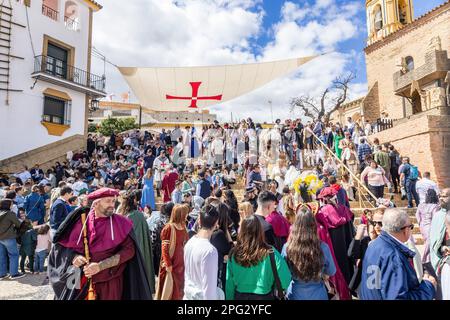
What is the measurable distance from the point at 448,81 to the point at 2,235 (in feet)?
71.5

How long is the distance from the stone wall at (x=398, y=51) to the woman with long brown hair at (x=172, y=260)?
2324 centimetres

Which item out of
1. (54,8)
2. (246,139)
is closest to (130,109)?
(54,8)

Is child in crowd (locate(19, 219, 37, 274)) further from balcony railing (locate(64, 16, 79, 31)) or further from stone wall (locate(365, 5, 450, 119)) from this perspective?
stone wall (locate(365, 5, 450, 119))

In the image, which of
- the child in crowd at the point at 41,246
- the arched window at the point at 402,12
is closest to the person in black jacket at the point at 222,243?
the child in crowd at the point at 41,246

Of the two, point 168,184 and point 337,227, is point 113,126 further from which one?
point 337,227

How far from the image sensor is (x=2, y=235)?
5754 mm

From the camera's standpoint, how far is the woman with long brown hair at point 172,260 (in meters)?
3.52

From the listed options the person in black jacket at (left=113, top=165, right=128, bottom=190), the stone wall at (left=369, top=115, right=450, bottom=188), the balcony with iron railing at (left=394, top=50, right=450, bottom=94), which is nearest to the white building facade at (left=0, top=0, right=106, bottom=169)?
the person in black jacket at (left=113, top=165, right=128, bottom=190)

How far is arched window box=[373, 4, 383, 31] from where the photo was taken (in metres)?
26.8

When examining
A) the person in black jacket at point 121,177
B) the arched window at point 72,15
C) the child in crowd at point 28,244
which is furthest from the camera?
the arched window at point 72,15

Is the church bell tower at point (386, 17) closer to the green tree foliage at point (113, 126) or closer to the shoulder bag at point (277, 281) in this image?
the green tree foliage at point (113, 126)
